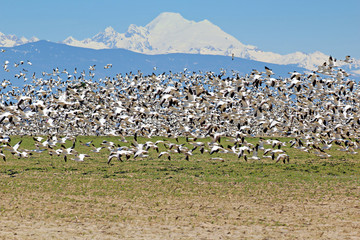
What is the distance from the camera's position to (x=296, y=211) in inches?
776

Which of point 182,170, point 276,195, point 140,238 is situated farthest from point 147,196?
point 182,170

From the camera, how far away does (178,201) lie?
858 inches

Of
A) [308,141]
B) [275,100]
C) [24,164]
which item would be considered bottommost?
[24,164]

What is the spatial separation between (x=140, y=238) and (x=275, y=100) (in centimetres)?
1901

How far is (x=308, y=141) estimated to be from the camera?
3775cm

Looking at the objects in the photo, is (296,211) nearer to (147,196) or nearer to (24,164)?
(147,196)

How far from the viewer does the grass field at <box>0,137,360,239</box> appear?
16.2 m

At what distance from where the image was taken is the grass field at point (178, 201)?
637 inches

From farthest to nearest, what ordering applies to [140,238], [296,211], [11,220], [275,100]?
1. [275,100]
2. [296,211]
3. [11,220]
4. [140,238]

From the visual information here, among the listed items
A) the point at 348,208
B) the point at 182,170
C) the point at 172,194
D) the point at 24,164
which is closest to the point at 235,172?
the point at 182,170

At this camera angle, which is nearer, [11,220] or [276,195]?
[11,220]

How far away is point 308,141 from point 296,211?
62.2 ft

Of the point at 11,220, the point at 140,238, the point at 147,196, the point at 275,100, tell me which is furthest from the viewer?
the point at 275,100

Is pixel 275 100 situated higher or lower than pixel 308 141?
higher
